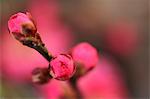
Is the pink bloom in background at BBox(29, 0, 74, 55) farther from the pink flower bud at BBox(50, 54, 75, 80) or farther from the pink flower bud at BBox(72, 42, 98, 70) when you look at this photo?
the pink flower bud at BBox(50, 54, 75, 80)

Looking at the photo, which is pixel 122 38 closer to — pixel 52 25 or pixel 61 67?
pixel 52 25

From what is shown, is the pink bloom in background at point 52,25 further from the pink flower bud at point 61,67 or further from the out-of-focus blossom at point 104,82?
the pink flower bud at point 61,67

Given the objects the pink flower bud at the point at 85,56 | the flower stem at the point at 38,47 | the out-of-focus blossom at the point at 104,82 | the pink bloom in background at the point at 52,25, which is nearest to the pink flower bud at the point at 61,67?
the flower stem at the point at 38,47

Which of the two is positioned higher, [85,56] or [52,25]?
[85,56]

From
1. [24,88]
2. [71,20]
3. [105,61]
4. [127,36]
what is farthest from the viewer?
[127,36]

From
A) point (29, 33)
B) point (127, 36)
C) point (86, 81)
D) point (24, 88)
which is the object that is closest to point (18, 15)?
point (29, 33)

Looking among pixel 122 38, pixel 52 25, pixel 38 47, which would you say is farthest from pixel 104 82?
A: pixel 38 47

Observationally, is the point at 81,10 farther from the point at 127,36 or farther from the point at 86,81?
the point at 86,81
